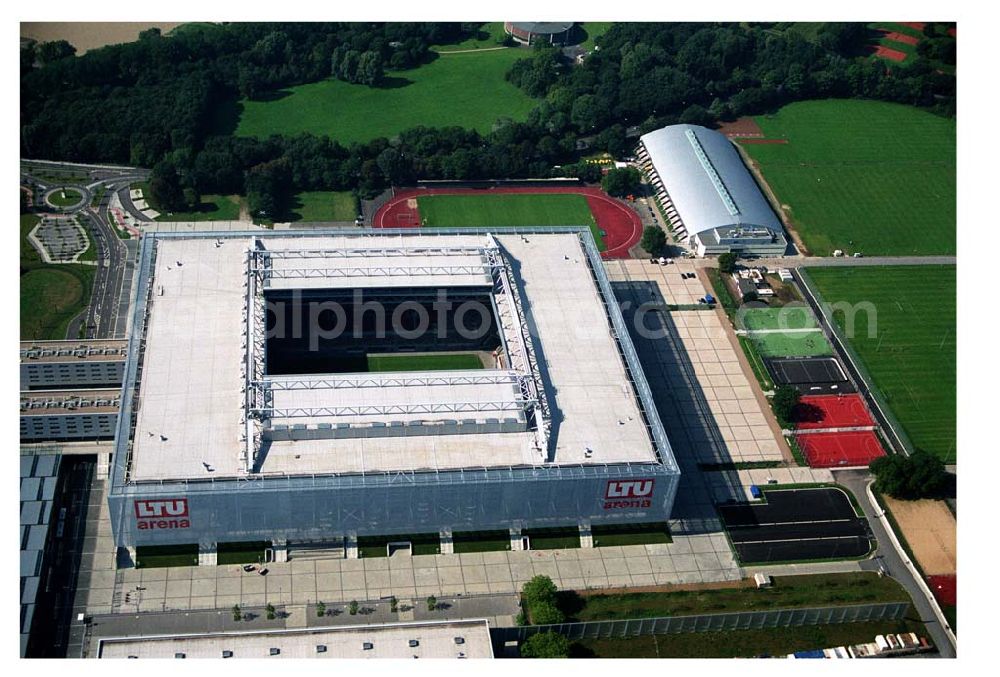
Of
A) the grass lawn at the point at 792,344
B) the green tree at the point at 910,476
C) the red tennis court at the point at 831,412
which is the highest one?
the grass lawn at the point at 792,344

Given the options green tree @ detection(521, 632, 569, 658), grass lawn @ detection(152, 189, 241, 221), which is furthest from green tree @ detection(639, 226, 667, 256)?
green tree @ detection(521, 632, 569, 658)

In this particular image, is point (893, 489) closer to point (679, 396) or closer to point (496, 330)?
point (679, 396)

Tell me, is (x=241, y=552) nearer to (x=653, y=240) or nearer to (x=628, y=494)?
(x=628, y=494)

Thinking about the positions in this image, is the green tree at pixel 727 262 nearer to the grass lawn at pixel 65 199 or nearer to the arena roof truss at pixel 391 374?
the arena roof truss at pixel 391 374

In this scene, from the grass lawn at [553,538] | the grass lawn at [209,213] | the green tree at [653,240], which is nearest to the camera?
the grass lawn at [553,538]

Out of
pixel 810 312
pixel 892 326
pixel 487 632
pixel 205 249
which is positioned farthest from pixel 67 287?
pixel 892 326

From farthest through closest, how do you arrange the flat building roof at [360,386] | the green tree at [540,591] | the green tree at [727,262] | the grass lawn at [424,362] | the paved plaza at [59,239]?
the green tree at [727,262], the paved plaza at [59,239], the grass lawn at [424,362], the flat building roof at [360,386], the green tree at [540,591]

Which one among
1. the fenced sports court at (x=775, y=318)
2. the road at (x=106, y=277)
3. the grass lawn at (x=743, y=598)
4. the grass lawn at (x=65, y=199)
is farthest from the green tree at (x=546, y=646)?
the grass lawn at (x=65, y=199)
